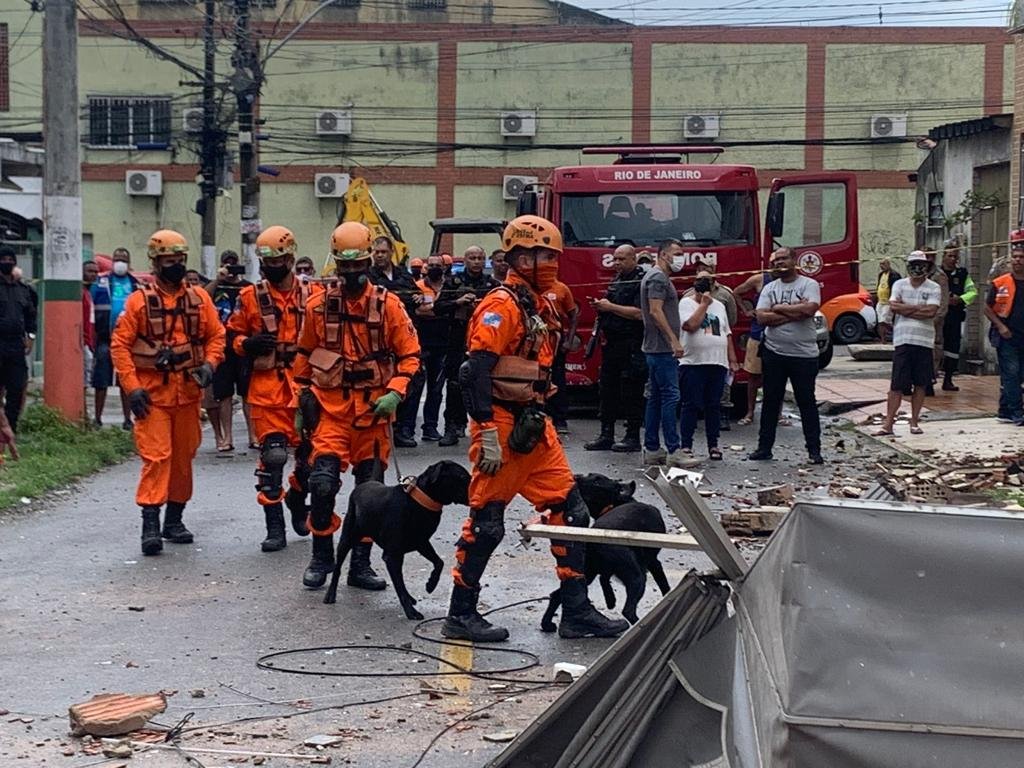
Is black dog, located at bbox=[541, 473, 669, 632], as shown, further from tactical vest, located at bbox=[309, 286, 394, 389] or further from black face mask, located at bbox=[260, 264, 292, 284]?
black face mask, located at bbox=[260, 264, 292, 284]

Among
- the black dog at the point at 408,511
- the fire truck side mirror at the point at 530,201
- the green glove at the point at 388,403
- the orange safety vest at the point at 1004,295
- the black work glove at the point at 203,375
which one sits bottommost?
the black dog at the point at 408,511

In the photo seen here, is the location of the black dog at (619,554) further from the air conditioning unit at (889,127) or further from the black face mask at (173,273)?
the air conditioning unit at (889,127)

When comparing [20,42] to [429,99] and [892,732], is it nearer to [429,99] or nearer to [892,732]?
[429,99]

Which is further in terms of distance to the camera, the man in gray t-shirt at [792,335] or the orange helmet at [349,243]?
the man in gray t-shirt at [792,335]

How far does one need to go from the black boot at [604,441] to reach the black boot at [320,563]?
6.27 m

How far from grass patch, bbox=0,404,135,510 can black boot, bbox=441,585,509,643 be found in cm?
553

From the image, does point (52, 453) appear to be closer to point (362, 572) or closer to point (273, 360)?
point (273, 360)

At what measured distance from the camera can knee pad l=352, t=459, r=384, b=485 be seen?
29.3ft

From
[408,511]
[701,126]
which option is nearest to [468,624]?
[408,511]

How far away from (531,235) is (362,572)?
7.69ft

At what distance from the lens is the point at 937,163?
2614 centimetres

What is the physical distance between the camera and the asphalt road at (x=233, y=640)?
6.09 metres

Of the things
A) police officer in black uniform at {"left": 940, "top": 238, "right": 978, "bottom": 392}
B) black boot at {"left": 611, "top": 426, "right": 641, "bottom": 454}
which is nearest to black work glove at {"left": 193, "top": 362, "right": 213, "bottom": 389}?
black boot at {"left": 611, "top": 426, "right": 641, "bottom": 454}

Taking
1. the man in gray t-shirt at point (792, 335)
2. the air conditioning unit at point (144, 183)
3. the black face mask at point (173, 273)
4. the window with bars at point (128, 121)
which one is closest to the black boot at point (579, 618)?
the black face mask at point (173, 273)
